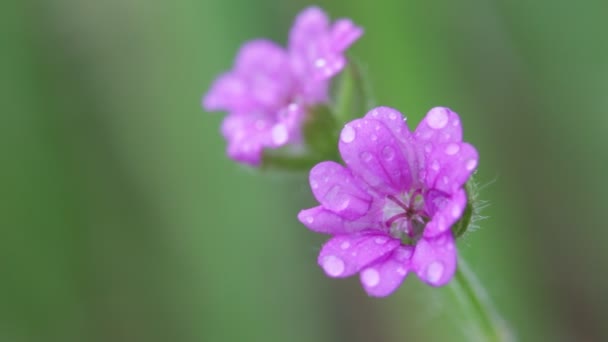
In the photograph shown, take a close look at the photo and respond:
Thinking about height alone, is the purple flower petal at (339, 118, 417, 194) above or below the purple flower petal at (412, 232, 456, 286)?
above

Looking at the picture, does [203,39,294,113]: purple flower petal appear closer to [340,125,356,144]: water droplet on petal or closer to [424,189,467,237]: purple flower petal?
[340,125,356,144]: water droplet on petal

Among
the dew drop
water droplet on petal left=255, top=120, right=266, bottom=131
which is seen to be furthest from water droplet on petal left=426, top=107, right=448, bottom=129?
water droplet on petal left=255, top=120, right=266, bottom=131

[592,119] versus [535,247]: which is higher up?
[592,119]

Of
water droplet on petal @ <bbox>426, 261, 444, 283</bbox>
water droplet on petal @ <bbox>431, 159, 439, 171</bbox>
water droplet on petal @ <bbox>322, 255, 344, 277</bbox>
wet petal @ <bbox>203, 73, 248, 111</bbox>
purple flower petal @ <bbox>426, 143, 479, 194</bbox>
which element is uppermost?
wet petal @ <bbox>203, 73, 248, 111</bbox>

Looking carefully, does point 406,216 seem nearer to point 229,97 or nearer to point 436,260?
point 436,260

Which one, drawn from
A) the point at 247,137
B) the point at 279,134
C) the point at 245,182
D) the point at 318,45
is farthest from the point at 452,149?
the point at 245,182

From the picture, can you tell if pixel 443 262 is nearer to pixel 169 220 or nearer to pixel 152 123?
pixel 169 220

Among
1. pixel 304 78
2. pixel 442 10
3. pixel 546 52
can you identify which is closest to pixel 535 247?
pixel 546 52
